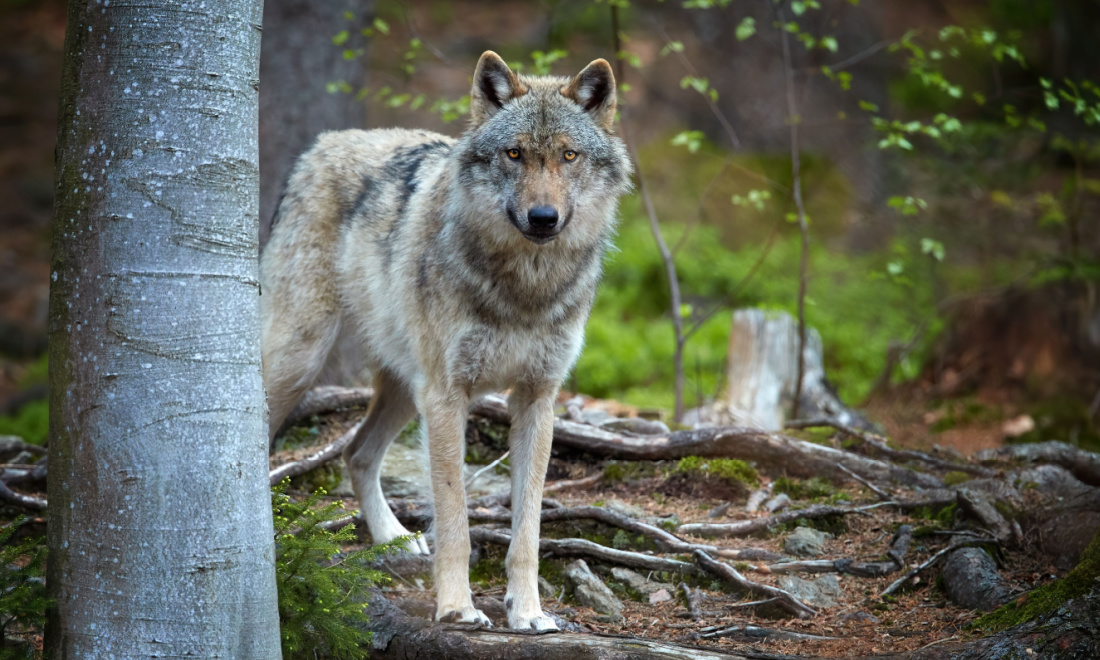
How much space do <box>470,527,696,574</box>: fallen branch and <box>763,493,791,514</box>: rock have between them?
93cm

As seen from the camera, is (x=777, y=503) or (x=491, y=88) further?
(x=777, y=503)

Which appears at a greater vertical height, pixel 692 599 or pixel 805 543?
pixel 805 543

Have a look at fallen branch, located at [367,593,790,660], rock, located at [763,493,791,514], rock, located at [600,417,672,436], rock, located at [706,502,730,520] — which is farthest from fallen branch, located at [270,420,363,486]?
rock, located at [763,493,791,514]

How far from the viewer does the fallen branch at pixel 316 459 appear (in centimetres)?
500

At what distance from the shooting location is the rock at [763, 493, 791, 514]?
16.5 feet

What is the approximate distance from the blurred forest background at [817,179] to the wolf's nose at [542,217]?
8.08 ft

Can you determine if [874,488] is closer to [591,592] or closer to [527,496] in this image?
[591,592]

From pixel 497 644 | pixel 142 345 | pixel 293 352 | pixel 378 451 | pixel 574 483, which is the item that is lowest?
pixel 497 644

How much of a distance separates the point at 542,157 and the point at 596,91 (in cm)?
59

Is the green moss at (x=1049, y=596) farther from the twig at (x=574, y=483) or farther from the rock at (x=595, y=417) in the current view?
the rock at (x=595, y=417)

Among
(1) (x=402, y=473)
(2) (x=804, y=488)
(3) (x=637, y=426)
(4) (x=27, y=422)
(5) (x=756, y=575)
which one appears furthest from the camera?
(4) (x=27, y=422)

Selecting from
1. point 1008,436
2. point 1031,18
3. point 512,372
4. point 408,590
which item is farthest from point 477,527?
point 1031,18

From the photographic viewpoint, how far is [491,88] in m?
4.31

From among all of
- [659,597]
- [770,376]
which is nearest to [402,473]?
[659,597]
